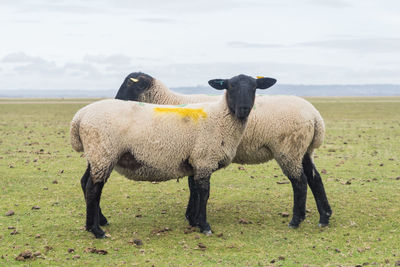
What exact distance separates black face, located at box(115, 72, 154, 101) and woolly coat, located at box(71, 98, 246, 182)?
Result: 2.38 m

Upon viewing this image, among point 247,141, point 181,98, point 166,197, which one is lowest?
point 166,197

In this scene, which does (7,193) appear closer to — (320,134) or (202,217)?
(202,217)

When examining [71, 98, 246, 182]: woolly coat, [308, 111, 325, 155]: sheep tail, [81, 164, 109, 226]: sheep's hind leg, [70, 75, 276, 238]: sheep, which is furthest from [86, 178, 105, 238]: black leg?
[308, 111, 325, 155]: sheep tail

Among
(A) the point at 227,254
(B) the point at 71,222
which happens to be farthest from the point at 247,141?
(B) the point at 71,222

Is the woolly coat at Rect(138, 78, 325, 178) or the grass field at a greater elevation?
the woolly coat at Rect(138, 78, 325, 178)

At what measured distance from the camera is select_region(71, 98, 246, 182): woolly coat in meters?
7.97

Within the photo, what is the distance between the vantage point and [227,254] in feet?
24.1

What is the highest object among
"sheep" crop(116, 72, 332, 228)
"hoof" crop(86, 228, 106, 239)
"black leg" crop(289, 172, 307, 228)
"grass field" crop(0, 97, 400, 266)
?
"sheep" crop(116, 72, 332, 228)

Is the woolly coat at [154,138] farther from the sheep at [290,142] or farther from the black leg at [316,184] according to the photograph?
the black leg at [316,184]

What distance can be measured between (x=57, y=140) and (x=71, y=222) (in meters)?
15.9

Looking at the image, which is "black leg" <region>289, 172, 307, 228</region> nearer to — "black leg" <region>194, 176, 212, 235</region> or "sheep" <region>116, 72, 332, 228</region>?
"sheep" <region>116, 72, 332, 228</region>

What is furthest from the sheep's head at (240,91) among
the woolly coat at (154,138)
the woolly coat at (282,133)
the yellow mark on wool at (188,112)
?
the woolly coat at (282,133)

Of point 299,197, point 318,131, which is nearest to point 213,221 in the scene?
point 299,197

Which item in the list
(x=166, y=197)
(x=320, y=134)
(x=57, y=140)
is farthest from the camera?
(x=57, y=140)
